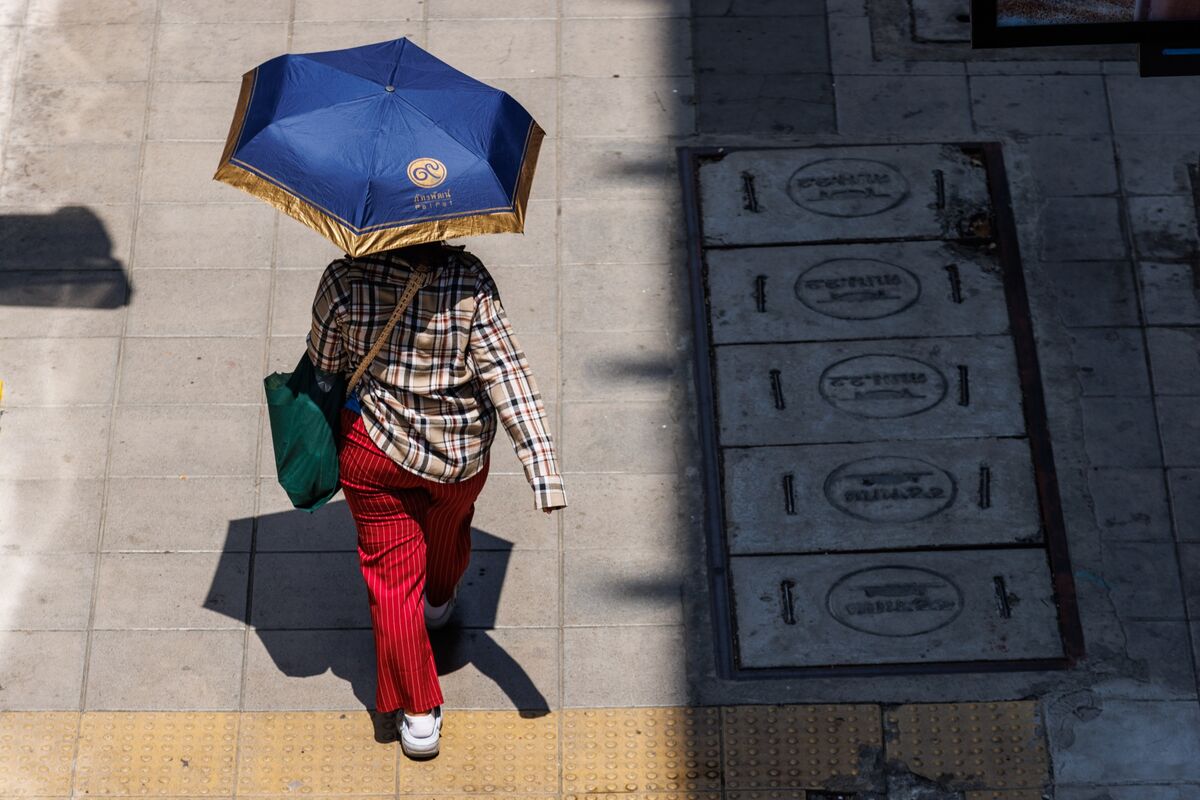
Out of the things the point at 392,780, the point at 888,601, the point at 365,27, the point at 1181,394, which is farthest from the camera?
the point at 365,27

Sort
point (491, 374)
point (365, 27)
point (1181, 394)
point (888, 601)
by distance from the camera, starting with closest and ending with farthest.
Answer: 1. point (491, 374)
2. point (888, 601)
3. point (1181, 394)
4. point (365, 27)

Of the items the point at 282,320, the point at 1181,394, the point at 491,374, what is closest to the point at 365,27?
the point at 282,320

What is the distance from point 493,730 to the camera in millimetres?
6367

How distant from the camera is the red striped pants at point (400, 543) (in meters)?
5.58

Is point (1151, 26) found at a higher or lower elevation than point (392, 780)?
higher

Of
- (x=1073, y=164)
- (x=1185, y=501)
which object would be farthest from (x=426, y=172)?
(x=1073, y=164)

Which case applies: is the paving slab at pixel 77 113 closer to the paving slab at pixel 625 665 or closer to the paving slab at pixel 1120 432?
the paving slab at pixel 625 665

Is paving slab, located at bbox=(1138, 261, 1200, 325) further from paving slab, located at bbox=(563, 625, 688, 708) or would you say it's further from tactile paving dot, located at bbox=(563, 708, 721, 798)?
tactile paving dot, located at bbox=(563, 708, 721, 798)

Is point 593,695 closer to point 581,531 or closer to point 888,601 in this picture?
point 581,531

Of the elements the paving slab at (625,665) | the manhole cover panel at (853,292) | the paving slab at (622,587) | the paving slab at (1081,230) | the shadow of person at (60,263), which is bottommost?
the paving slab at (625,665)

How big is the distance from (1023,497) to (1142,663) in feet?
2.83

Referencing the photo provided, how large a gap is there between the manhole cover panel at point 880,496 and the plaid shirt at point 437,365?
172cm

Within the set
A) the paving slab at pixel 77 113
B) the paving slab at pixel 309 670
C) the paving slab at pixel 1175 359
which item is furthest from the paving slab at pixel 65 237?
the paving slab at pixel 1175 359

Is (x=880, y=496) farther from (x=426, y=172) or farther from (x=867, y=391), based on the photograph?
(x=426, y=172)
